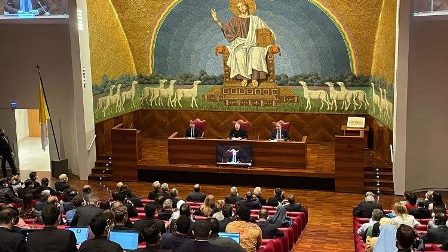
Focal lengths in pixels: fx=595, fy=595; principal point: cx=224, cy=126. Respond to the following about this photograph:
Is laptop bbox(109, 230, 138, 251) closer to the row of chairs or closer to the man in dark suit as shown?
the row of chairs

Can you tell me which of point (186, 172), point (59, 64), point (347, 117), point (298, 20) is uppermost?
point (298, 20)

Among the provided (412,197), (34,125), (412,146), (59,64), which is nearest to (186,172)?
(59,64)

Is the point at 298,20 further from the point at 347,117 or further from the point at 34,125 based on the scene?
the point at 34,125

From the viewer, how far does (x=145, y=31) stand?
Result: 55.8 feet

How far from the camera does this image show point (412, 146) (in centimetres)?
1300

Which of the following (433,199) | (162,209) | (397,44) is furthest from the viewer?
(397,44)

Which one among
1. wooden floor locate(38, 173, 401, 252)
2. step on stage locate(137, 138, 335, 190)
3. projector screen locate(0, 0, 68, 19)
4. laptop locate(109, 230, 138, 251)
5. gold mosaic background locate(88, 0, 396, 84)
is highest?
projector screen locate(0, 0, 68, 19)

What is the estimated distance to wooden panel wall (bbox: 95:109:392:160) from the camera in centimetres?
1686

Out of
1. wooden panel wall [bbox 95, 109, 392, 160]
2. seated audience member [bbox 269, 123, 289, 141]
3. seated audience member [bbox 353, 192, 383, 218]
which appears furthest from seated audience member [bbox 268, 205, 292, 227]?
wooden panel wall [bbox 95, 109, 392, 160]

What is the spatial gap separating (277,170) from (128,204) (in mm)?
5708

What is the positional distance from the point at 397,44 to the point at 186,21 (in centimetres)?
642

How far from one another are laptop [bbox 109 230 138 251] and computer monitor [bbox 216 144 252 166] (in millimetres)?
8149

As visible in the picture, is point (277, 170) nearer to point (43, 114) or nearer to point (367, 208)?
point (367, 208)

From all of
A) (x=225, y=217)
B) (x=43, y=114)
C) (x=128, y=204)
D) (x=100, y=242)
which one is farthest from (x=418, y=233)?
(x=43, y=114)
